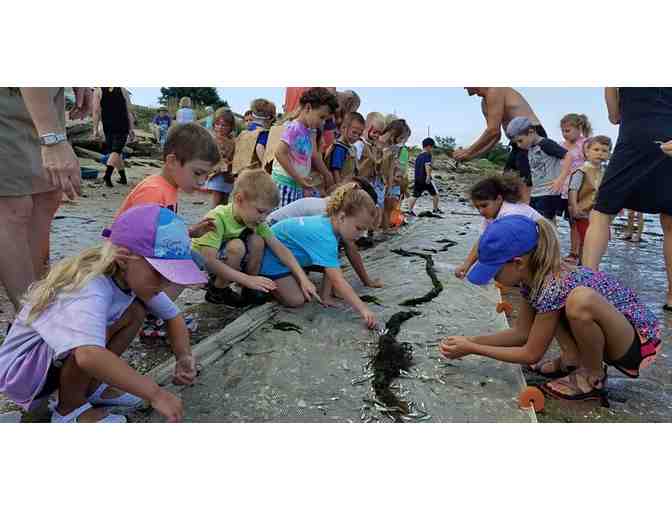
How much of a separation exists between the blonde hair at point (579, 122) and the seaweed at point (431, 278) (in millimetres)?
2521

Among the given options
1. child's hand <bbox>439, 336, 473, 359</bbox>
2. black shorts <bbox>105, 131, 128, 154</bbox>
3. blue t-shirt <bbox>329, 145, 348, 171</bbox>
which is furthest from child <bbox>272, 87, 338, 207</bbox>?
black shorts <bbox>105, 131, 128, 154</bbox>

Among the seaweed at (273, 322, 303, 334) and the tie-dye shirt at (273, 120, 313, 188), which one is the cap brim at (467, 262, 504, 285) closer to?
the seaweed at (273, 322, 303, 334)

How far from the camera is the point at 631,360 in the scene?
2387mm

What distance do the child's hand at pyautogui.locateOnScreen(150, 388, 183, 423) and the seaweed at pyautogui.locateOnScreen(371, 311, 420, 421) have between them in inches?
34.4

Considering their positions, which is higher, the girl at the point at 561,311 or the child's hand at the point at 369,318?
the girl at the point at 561,311

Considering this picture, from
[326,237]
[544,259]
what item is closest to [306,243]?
[326,237]

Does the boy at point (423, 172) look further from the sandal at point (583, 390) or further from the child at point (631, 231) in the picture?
the sandal at point (583, 390)

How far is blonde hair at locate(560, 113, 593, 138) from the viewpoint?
6.11 m

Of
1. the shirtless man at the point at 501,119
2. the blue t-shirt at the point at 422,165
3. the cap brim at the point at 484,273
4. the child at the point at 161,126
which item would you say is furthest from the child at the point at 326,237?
the child at the point at 161,126

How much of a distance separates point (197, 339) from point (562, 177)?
13.1 feet

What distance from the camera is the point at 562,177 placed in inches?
207

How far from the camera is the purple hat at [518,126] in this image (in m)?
4.77

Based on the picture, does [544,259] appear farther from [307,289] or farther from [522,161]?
[522,161]

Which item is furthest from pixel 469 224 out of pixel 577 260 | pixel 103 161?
pixel 103 161
